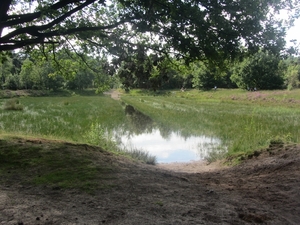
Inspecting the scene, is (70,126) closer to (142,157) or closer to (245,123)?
(142,157)

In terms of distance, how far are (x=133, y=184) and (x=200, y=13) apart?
4.47 m

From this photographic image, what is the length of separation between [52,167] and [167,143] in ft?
31.3

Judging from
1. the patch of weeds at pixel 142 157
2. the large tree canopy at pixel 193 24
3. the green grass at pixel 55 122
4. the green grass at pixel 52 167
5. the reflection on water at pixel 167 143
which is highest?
the large tree canopy at pixel 193 24

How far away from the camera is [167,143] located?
1452cm

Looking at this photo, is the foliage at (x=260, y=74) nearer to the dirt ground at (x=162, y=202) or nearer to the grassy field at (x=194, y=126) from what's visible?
the grassy field at (x=194, y=126)

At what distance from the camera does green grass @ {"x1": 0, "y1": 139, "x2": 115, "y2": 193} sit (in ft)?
15.0

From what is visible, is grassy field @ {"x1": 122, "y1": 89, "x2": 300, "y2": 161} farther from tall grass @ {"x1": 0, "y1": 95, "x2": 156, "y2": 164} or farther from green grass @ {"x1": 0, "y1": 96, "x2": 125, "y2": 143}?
green grass @ {"x1": 0, "y1": 96, "x2": 125, "y2": 143}

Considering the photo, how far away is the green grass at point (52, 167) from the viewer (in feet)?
15.0

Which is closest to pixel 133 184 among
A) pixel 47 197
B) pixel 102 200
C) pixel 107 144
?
pixel 102 200

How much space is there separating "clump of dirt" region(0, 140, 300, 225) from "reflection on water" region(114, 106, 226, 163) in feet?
19.2

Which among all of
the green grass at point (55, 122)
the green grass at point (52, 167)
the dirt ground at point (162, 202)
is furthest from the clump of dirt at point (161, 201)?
the green grass at point (55, 122)

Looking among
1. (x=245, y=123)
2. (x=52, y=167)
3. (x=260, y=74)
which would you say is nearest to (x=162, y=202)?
(x=52, y=167)

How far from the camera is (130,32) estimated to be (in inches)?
338

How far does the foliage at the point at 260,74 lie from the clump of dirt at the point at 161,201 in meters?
55.3
